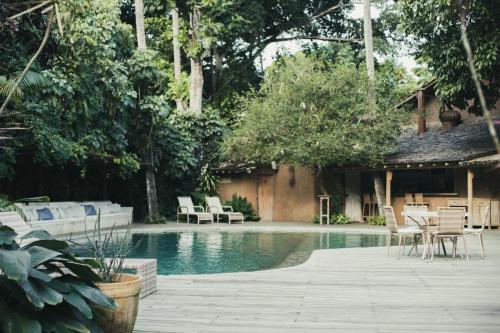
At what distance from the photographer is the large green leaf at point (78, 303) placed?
3.36 metres

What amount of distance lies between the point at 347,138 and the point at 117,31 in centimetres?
769

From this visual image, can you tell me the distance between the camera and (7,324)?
3180 mm

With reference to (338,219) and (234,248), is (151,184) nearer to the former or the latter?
(338,219)

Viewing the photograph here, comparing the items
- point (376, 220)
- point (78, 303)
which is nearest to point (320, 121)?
point (376, 220)

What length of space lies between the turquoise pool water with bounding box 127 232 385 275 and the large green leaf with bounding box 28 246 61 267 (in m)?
5.91

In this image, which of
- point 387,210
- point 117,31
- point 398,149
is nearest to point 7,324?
point 387,210

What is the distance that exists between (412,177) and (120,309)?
18051mm

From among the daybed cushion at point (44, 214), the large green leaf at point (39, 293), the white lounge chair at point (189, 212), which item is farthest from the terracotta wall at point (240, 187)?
the large green leaf at point (39, 293)

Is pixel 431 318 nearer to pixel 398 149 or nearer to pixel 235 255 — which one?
pixel 235 255

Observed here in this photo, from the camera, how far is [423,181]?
2050 centimetres

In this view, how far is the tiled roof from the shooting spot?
1797cm

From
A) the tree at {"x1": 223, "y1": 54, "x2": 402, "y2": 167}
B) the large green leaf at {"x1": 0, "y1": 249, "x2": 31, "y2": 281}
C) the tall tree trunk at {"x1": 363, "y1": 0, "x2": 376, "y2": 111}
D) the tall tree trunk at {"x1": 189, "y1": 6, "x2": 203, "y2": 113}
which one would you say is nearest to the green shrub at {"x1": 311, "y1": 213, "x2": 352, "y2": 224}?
the tree at {"x1": 223, "y1": 54, "x2": 402, "y2": 167}

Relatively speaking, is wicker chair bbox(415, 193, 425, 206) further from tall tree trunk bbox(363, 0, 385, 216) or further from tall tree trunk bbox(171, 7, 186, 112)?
tall tree trunk bbox(171, 7, 186, 112)

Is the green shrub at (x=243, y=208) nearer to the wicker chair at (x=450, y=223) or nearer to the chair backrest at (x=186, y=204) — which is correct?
the chair backrest at (x=186, y=204)
